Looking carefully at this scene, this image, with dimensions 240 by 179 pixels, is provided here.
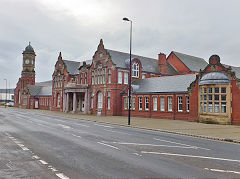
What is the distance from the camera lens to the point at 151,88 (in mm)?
36781

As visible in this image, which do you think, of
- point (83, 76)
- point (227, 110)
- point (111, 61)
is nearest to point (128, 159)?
point (227, 110)

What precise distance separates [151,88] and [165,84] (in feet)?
8.14

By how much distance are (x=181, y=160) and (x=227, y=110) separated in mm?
18841

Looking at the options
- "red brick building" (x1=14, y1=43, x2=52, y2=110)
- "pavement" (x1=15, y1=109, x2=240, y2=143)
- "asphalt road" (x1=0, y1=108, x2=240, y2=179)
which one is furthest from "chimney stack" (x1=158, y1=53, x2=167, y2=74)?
"asphalt road" (x1=0, y1=108, x2=240, y2=179)

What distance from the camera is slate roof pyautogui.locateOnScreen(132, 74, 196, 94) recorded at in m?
32.5

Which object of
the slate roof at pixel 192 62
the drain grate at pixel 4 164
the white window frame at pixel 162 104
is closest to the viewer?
the drain grate at pixel 4 164

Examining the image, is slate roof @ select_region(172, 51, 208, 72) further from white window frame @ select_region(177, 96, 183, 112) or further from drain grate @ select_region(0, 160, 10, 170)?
drain grate @ select_region(0, 160, 10, 170)

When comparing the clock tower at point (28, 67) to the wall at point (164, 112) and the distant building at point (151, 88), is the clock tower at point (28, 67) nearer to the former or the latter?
the distant building at point (151, 88)

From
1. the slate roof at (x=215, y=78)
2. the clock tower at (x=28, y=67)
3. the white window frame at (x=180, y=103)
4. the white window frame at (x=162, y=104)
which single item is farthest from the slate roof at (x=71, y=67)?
the slate roof at (x=215, y=78)

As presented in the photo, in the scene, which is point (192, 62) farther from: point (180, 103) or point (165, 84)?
point (180, 103)

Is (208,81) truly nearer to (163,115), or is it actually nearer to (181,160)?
(163,115)

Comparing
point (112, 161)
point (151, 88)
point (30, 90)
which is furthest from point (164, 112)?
point (30, 90)

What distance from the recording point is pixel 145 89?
124ft

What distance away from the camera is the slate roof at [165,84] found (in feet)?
107
